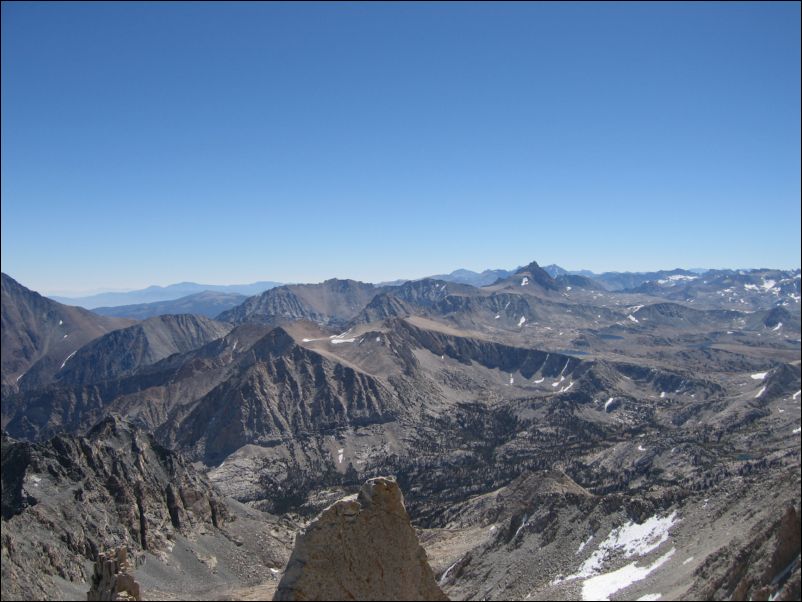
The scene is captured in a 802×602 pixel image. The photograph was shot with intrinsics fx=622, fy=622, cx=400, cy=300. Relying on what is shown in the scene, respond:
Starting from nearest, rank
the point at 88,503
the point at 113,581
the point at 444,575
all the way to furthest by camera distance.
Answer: the point at 113,581 < the point at 444,575 < the point at 88,503

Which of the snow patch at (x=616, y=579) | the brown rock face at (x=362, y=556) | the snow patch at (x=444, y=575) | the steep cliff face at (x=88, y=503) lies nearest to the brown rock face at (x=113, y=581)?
the brown rock face at (x=362, y=556)

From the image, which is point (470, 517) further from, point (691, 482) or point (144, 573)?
point (144, 573)

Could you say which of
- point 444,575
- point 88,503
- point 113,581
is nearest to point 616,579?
point 444,575

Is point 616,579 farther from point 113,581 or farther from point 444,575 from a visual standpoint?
point 113,581

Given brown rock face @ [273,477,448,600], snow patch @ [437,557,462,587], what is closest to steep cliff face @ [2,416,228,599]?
snow patch @ [437,557,462,587]

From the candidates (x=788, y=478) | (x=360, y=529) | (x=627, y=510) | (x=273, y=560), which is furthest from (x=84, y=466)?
(x=788, y=478)

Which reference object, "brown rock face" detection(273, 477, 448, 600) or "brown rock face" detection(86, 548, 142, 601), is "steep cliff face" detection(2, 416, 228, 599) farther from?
"brown rock face" detection(273, 477, 448, 600)
